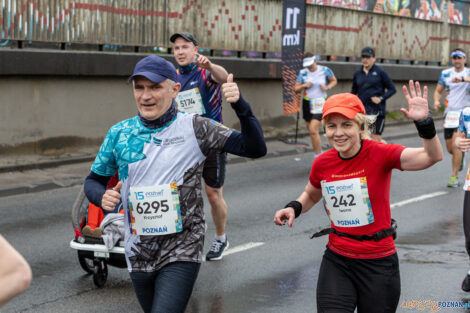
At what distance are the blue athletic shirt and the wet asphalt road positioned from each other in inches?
59.4

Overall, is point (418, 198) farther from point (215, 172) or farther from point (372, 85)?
point (215, 172)

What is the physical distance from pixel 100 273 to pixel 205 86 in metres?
2.00

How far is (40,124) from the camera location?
44.4 feet

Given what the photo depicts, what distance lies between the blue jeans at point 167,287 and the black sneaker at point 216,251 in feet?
11.9

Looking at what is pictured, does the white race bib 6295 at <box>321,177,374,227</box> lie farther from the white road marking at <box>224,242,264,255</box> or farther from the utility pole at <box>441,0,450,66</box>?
the utility pole at <box>441,0,450,66</box>

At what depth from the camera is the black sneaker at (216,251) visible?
789cm

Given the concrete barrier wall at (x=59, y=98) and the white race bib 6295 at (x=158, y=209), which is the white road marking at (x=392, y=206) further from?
the concrete barrier wall at (x=59, y=98)

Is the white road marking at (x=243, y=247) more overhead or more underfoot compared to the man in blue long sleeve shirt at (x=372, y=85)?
more underfoot

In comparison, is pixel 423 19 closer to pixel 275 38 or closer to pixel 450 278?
pixel 275 38

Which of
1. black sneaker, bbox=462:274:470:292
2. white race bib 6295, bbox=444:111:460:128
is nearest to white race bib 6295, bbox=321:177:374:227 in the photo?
black sneaker, bbox=462:274:470:292

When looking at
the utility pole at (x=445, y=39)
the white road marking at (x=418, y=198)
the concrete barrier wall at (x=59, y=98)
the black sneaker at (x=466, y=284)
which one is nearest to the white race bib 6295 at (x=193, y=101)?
the black sneaker at (x=466, y=284)

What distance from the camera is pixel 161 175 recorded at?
424 centimetres

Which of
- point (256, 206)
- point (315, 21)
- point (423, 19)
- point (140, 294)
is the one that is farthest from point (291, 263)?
point (423, 19)

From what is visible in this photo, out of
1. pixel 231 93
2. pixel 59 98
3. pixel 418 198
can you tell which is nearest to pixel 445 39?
pixel 418 198
